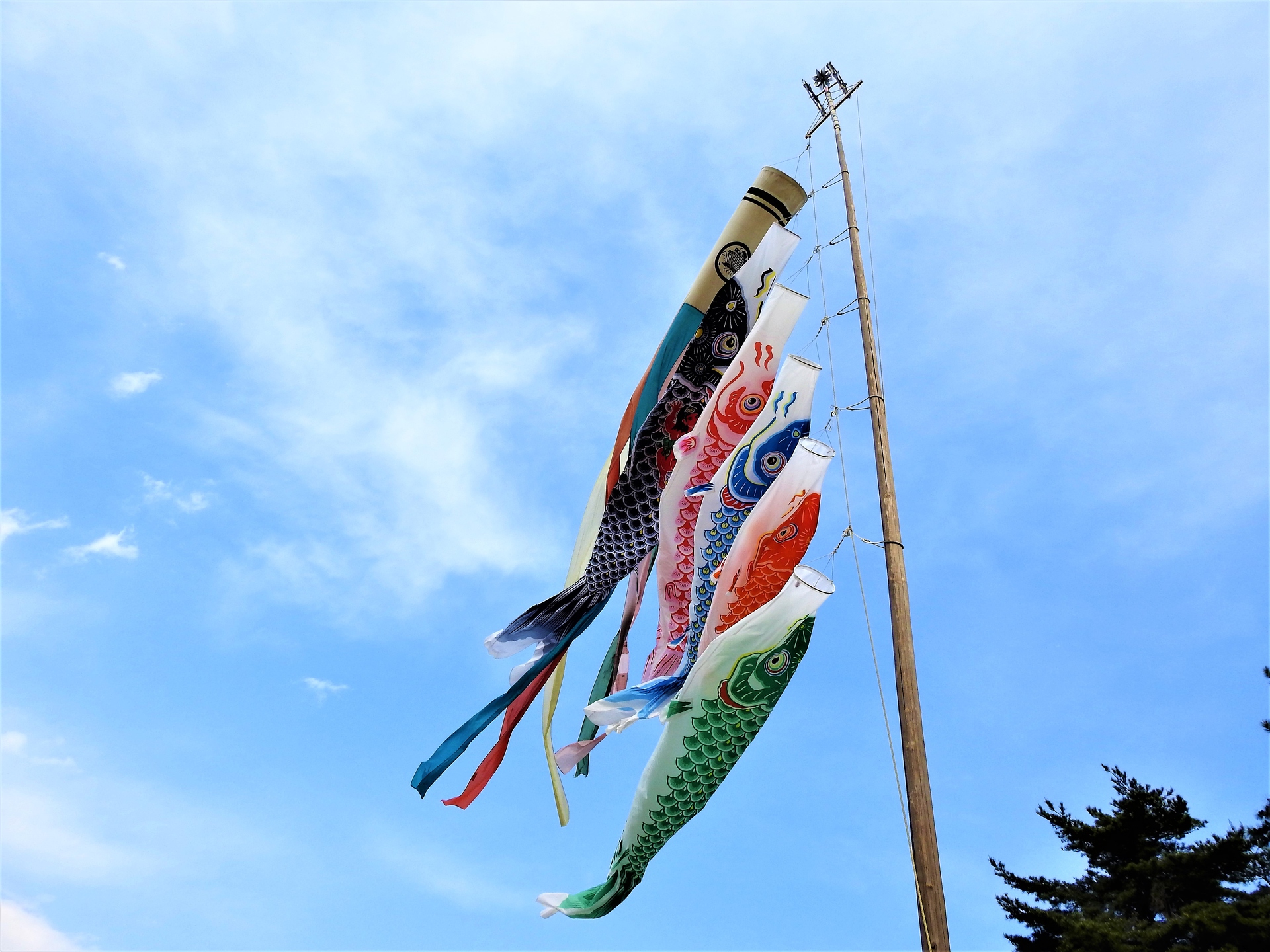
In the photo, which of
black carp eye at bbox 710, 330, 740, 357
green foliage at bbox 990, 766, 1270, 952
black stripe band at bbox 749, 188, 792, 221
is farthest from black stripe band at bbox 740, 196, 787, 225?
green foliage at bbox 990, 766, 1270, 952

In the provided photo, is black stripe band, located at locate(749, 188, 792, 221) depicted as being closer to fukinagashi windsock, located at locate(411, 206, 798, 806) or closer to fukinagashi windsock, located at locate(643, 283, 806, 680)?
fukinagashi windsock, located at locate(411, 206, 798, 806)

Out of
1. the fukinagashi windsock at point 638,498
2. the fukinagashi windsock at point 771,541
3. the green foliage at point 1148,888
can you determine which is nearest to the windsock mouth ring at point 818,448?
the fukinagashi windsock at point 771,541

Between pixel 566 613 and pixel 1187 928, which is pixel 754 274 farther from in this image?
pixel 1187 928

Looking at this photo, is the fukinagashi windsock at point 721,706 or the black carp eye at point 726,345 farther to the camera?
the black carp eye at point 726,345

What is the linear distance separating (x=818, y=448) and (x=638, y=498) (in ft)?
6.46

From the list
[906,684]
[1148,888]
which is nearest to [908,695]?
[906,684]

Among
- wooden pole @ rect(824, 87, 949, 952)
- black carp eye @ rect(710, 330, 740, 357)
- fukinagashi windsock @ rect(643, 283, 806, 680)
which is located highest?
black carp eye @ rect(710, 330, 740, 357)

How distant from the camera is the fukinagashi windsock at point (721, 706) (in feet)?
16.4

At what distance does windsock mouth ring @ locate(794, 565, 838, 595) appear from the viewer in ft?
16.4

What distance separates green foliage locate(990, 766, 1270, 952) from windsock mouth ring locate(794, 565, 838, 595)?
6.48 metres

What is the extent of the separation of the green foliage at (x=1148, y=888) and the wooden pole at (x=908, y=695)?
598cm

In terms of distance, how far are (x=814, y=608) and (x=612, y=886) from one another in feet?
7.49

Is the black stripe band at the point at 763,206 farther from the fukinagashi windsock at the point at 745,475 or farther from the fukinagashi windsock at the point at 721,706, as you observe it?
the fukinagashi windsock at the point at 721,706

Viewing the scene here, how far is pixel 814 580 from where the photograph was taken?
16.4 feet
